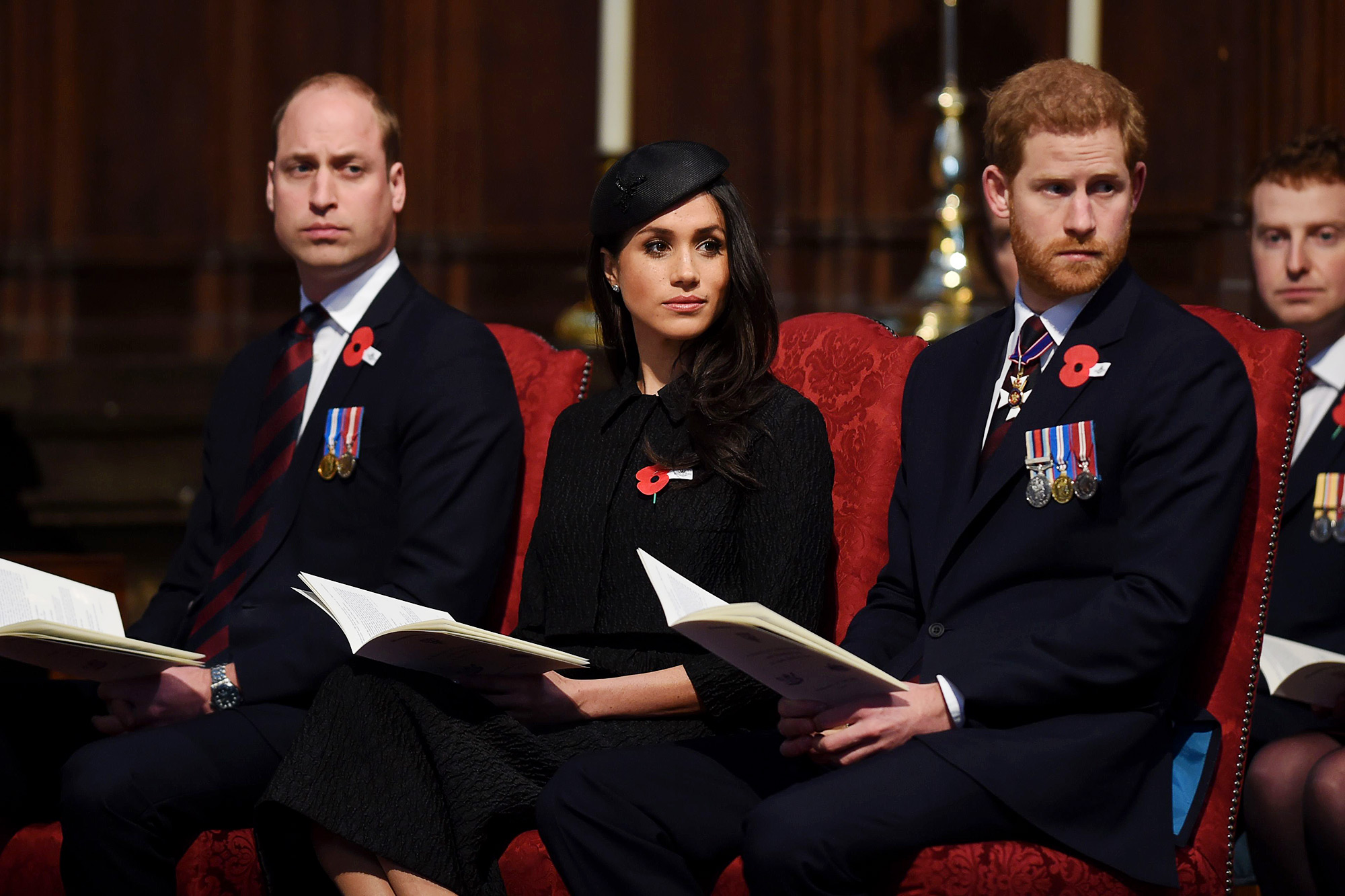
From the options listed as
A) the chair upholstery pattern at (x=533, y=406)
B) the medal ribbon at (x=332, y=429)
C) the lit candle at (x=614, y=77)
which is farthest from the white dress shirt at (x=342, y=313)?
the lit candle at (x=614, y=77)

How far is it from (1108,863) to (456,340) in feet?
4.83

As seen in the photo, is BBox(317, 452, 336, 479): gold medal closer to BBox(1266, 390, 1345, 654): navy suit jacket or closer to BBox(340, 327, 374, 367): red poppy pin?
BBox(340, 327, 374, 367): red poppy pin

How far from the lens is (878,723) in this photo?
2031 mm

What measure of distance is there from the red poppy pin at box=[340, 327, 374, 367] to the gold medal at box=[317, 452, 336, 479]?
20 cm

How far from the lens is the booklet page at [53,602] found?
2.42m

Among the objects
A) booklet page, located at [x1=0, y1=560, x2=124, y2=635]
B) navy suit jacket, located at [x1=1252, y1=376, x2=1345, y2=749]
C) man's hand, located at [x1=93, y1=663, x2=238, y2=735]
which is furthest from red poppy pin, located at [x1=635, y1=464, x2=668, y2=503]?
navy suit jacket, located at [x1=1252, y1=376, x2=1345, y2=749]

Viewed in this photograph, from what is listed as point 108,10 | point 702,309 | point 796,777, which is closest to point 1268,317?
point 702,309

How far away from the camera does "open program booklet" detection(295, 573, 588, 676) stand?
202 cm

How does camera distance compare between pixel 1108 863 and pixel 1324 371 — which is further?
pixel 1324 371

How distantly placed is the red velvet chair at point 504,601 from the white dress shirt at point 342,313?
11.2 inches

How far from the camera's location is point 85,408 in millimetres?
4133

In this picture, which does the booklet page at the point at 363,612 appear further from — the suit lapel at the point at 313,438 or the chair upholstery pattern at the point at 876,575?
the suit lapel at the point at 313,438

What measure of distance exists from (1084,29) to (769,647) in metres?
1.87

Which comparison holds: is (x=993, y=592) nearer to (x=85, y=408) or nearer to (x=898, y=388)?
(x=898, y=388)
